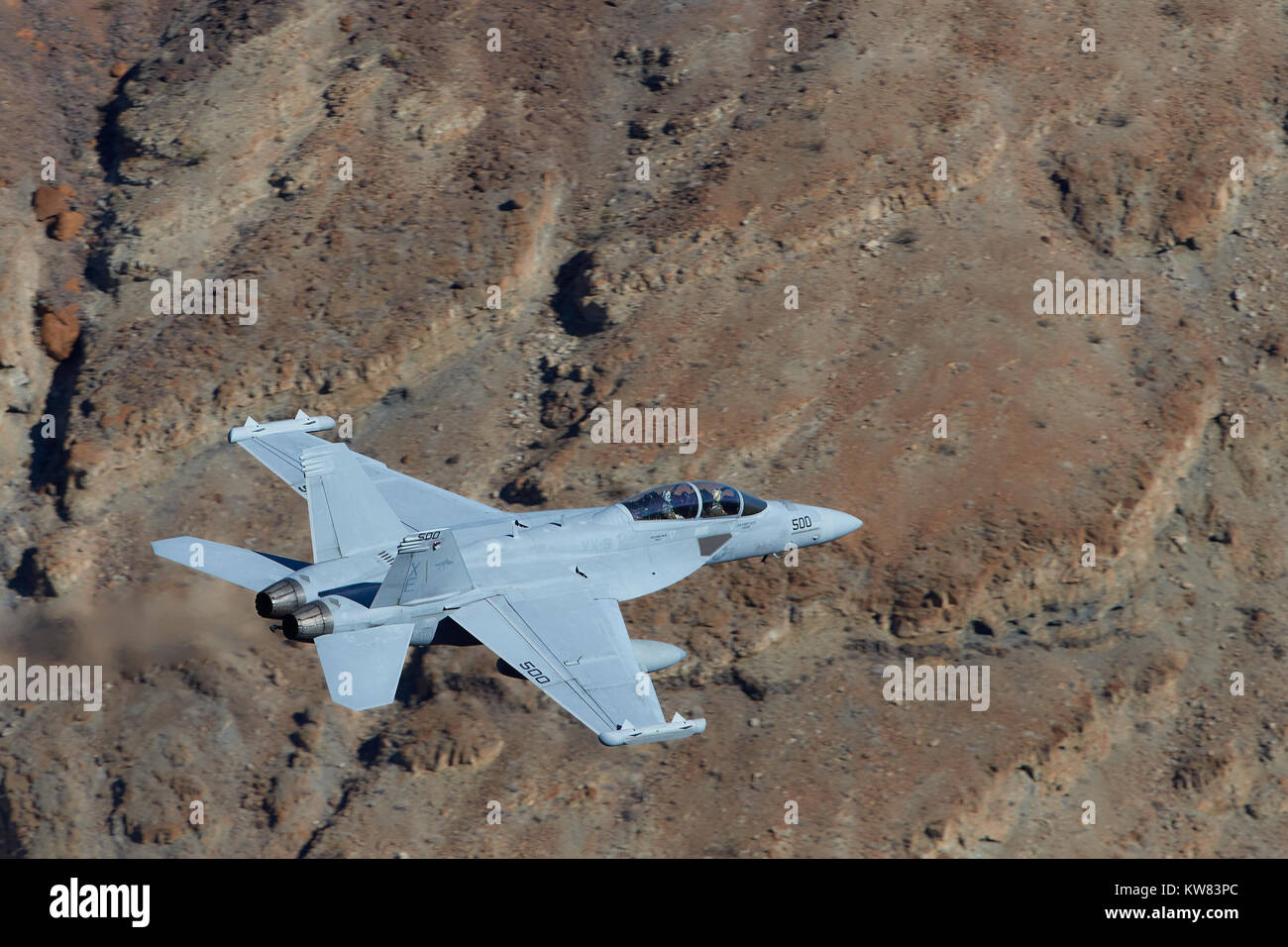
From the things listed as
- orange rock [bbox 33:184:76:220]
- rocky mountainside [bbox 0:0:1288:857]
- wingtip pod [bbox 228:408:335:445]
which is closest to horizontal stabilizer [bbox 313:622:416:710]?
rocky mountainside [bbox 0:0:1288:857]

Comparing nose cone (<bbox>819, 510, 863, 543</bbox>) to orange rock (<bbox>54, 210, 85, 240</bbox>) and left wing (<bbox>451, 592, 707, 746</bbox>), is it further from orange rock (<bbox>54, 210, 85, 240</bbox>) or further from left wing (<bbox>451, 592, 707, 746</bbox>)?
orange rock (<bbox>54, 210, 85, 240</bbox>)

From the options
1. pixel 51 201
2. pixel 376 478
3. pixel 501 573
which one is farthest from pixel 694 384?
pixel 51 201

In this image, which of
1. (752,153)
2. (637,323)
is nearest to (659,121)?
(752,153)

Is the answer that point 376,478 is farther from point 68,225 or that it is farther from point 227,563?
point 68,225

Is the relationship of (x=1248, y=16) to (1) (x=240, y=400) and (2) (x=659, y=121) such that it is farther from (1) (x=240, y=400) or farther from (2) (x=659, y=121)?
(1) (x=240, y=400)

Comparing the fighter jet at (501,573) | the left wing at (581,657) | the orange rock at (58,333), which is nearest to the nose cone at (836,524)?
the fighter jet at (501,573)

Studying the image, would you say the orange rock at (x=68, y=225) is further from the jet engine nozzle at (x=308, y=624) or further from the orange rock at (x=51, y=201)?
the jet engine nozzle at (x=308, y=624)

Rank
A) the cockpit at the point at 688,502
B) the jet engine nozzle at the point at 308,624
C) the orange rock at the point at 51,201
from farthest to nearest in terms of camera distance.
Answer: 1. the orange rock at the point at 51,201
2. the cockpit at the point at 688,502
3. the jet engine nozzle at the point at 308,624
